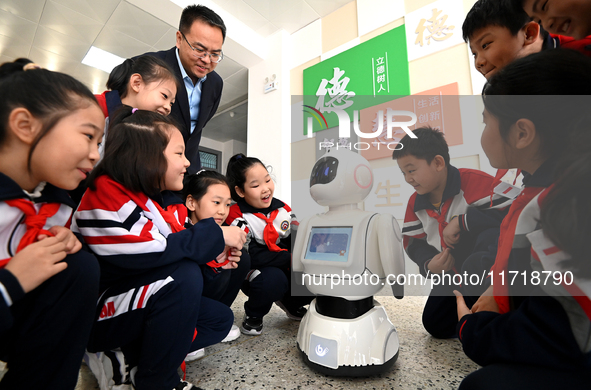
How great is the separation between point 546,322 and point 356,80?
2.30 m

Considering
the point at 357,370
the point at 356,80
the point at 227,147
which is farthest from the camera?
the point at 227,147

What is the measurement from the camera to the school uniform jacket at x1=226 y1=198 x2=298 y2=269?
1155 millimetres

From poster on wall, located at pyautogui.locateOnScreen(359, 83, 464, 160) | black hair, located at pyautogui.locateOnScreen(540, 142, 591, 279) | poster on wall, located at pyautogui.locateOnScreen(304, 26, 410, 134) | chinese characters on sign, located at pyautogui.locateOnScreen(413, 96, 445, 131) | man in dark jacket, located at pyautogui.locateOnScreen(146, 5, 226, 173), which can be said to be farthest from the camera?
poster on wall, located at pyautogui.locateOnScreen(304, 26, 410, 134)

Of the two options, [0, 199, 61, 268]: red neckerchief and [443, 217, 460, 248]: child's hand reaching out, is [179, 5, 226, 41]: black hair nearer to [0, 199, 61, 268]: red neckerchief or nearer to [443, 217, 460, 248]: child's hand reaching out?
[0, 199, 61, 268]: red neckerchief

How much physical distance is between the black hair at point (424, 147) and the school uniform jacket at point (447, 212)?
3.0 inches

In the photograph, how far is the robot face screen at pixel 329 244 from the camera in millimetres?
782

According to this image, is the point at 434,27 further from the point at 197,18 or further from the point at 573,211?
the point at 573,211

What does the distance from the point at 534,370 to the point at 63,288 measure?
2.50 feet

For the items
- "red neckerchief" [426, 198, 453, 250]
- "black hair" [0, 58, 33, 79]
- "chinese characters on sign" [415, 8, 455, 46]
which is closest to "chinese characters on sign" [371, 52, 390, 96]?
"chinese characters on sign" [415, 8, 455, 46]

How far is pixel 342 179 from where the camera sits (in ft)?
2.65

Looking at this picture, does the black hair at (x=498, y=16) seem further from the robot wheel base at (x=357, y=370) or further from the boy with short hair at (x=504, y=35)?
the robot wheel base at (x=357, y=370)

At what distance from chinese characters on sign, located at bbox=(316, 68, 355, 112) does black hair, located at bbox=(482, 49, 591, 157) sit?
2.06m

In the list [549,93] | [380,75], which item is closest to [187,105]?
[549,93]

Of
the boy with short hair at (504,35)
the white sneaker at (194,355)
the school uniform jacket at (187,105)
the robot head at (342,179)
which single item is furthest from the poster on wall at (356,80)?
the white sneaker at (194,355)
